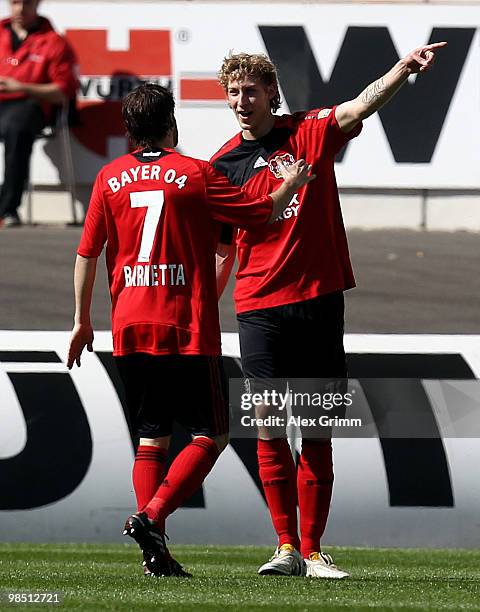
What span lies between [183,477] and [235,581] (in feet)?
1.45

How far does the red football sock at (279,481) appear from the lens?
573 cm

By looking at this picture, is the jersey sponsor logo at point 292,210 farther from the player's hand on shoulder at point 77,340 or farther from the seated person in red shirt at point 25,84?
the seated person in red shirt at point 25,84

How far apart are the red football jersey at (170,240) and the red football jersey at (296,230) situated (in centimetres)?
31

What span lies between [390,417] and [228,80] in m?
2.30

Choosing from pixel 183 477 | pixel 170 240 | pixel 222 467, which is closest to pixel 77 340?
pixel 170 240

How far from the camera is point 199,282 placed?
5.39 m

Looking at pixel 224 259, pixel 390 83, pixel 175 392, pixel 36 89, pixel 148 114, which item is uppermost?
pixel 36 89

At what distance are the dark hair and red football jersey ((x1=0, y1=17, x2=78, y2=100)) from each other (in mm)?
6200

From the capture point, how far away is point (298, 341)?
18.6 ft

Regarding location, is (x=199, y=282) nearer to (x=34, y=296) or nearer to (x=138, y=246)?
(x=138, y=246)

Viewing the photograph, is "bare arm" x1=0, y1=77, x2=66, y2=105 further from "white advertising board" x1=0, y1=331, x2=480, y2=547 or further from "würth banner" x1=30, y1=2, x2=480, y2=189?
"white advertising board" x1=0, y1=331, x2=480, y2=547

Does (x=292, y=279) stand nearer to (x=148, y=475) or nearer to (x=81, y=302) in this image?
(x=81, y=302)

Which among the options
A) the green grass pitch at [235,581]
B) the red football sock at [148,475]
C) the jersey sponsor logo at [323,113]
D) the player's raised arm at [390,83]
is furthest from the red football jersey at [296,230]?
the green grass pitch at [235,581]

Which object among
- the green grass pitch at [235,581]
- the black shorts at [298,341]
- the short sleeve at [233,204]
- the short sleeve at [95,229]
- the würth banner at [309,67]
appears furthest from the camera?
the würth banner at [309,67]
